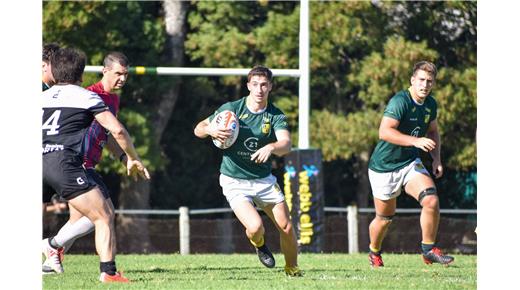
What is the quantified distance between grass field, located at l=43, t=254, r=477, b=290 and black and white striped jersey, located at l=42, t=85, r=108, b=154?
44.8 inches

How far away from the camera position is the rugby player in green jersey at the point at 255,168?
10984 mm

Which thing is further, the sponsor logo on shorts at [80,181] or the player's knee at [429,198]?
the player's knee at [429,198]

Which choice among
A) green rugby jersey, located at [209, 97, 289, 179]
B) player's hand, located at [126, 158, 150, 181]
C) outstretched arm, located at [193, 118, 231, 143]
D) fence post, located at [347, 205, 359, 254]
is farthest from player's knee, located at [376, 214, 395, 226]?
fence post, located at [347, 205, 359, 254]

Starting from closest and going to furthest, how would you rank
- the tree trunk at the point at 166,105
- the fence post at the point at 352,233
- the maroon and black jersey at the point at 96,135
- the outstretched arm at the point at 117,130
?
the outstretched arm at the point at 117,130 → the maroon and black jersey at the point at 96,135 → the fence post at the point at 352,233 → the tree trunk at the point at 166,105

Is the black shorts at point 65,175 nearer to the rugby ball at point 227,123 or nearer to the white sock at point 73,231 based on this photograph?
the rugby ball at point 227,123

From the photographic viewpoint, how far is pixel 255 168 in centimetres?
1122

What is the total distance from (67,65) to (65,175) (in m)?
0.88

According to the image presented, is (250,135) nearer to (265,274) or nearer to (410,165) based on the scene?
(265,274)

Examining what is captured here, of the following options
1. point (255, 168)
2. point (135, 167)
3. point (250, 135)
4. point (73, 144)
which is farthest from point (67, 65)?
point (255, 168)

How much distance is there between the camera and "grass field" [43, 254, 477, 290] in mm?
9711

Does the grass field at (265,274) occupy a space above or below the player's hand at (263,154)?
below

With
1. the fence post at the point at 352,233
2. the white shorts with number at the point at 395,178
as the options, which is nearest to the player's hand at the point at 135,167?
the white shorts with number at the point at 395,178
